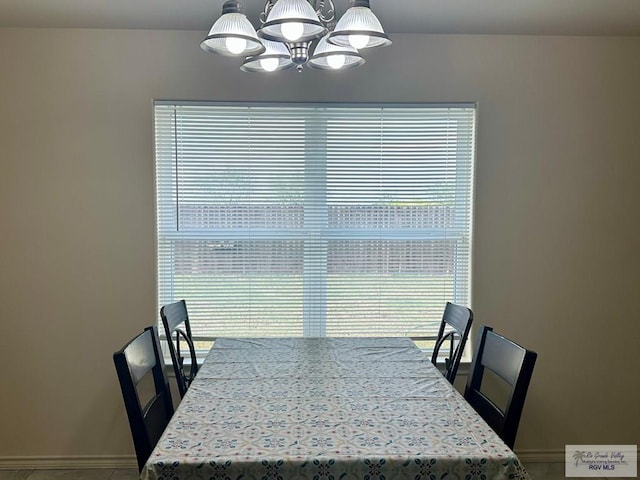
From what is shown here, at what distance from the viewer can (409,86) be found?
2.42 m

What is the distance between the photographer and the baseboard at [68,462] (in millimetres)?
2410

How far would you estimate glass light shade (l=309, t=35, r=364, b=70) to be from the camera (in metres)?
1.55

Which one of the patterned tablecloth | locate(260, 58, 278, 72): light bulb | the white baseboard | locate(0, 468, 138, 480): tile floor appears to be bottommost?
locate(0, 468, 138, 480): tile floor

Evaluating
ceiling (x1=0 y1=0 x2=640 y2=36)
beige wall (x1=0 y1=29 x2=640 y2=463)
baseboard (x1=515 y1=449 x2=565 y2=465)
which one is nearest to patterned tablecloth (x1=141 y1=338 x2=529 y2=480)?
beige wall (x1=0 y1=29 x2=640 y2=463)

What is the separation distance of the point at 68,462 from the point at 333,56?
2535 millimetres

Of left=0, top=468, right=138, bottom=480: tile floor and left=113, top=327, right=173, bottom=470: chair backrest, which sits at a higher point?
left=113, top=327, right=173, bottom=470: chair backrest

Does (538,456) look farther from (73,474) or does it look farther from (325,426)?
(73,474)

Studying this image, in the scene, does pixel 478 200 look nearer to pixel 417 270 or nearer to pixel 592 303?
pixel 417 270

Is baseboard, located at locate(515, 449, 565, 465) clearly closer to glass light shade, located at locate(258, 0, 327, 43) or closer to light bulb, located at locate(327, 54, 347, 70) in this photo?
light bulb, located at locate(327, 54, 347, 70)

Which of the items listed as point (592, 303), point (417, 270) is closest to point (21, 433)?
point (417, 270)

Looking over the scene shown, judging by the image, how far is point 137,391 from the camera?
57.5 inches

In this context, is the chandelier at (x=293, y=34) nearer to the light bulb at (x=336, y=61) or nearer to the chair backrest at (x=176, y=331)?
the light bulb at (x=336, y=61)

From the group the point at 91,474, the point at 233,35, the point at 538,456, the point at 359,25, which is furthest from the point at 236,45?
the point at 538,456

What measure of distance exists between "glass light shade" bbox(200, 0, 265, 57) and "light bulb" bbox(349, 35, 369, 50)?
302mm
